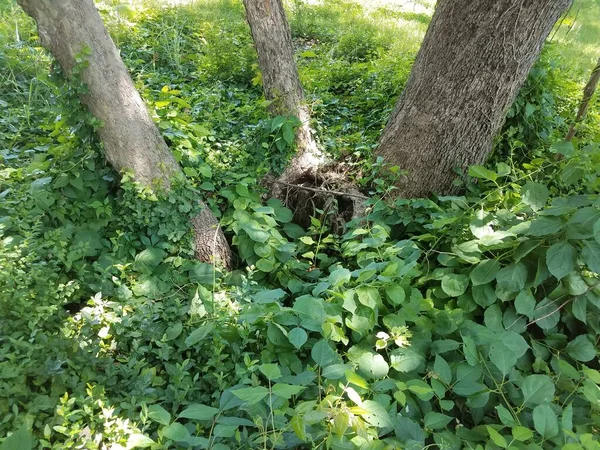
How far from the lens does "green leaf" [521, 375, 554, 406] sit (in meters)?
1.79

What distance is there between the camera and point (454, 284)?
7.51 feet

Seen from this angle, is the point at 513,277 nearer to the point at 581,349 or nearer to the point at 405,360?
the point at 581,349

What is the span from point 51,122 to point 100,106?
0.88 metres

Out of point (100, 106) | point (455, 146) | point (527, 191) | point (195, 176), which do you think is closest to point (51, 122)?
point (100, 106)

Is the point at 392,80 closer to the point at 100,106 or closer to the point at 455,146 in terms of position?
the point at 455,146

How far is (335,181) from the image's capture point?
3.38 metres

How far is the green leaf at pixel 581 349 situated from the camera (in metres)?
2.02

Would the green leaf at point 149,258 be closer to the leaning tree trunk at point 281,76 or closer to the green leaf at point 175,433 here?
the leaning tree trunk at point 281,76

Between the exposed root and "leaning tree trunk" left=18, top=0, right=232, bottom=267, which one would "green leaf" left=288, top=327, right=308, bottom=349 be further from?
the exposed root

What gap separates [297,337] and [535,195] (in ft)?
5.01

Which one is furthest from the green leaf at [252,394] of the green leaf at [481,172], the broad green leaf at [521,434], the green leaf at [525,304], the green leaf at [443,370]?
the green leaf at [481,172]

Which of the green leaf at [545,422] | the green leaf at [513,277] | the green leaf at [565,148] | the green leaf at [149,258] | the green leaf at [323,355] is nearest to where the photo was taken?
the green leaf at [545,422]

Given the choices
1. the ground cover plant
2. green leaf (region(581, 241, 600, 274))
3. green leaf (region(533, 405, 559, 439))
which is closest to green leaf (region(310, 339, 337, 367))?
the ground cover plant

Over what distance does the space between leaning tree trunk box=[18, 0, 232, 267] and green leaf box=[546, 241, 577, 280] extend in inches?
75.4
